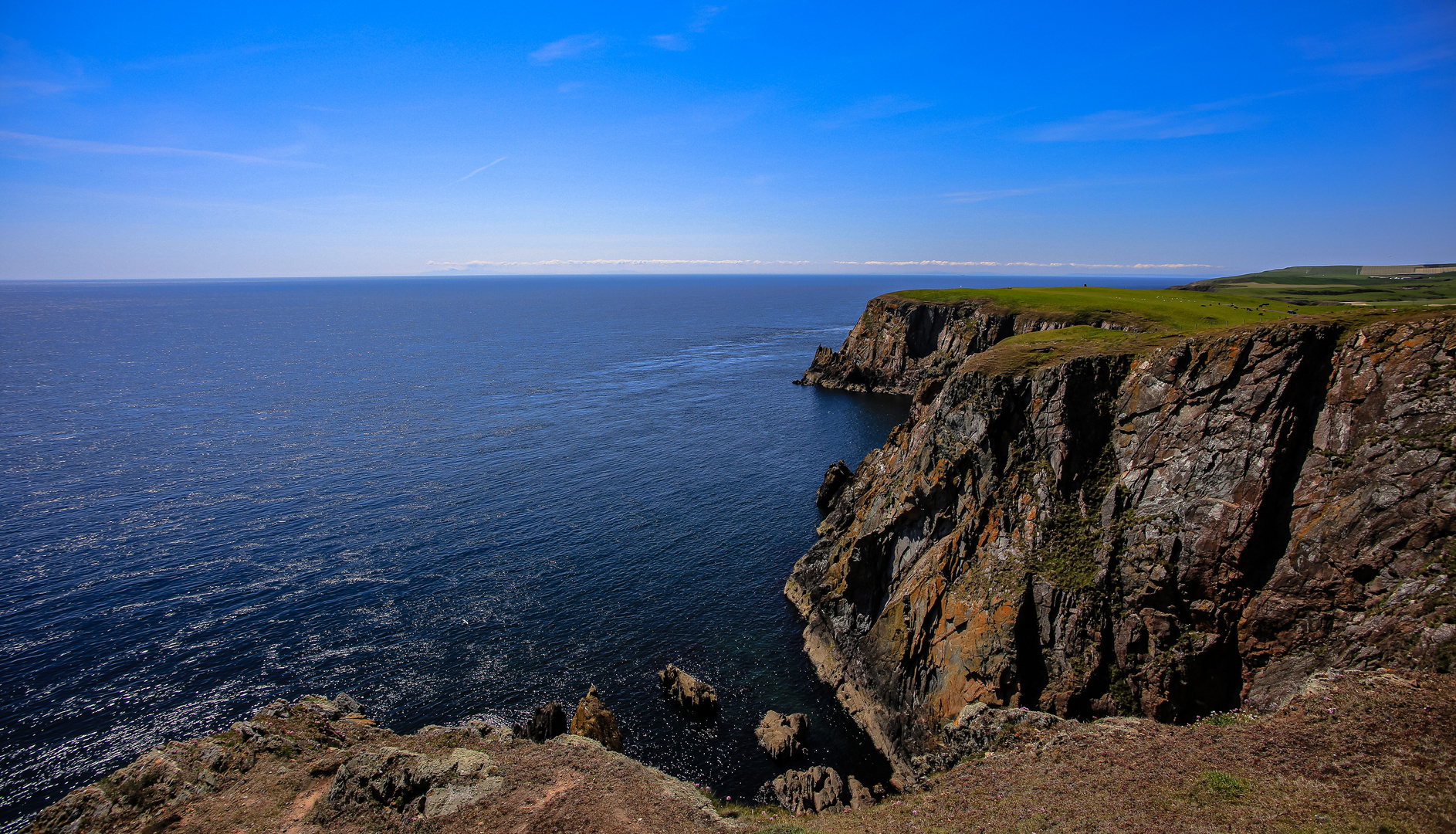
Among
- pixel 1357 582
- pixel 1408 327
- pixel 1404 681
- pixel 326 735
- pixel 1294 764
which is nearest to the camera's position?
pixel 1294 764

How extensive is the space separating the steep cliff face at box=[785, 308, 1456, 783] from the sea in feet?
21.6

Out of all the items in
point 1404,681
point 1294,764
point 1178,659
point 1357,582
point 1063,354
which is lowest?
point 1178,659

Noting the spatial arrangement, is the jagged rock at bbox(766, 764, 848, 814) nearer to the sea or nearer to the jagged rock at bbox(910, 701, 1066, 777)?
the sea

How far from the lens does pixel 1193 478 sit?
29.1 m

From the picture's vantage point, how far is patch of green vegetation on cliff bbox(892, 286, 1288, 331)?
6506 centimetres

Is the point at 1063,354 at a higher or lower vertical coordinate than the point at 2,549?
higher

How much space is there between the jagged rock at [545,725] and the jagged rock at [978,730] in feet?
59.5

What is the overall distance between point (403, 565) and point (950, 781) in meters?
41.9

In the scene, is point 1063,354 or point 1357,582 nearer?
point 1357,582

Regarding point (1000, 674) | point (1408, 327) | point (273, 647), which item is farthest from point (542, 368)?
point (1408, 327)

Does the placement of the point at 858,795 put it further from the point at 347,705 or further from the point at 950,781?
the point at 347,705

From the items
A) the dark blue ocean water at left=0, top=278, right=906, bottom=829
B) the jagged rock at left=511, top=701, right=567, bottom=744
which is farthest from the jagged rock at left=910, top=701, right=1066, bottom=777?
the jagged rock at left=511, top=701, right=567, bottom=744

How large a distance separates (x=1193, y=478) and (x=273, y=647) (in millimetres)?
53159

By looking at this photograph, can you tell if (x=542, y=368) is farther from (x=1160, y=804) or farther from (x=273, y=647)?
(x=1160, y=804)
